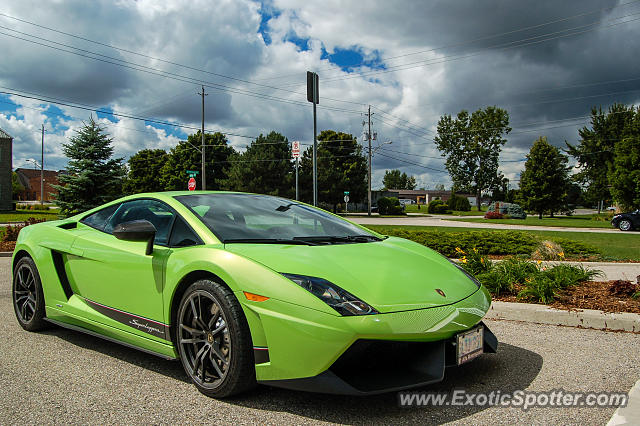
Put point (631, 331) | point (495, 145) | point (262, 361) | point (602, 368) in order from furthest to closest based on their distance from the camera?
point (495, 145) < point (631, 331) < point (602, 368) < point (262, 361)

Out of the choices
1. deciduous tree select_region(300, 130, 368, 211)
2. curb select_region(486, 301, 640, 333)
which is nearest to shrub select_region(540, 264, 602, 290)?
curb select_region(486, 301, 640, 333)

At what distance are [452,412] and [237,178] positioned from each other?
176ft

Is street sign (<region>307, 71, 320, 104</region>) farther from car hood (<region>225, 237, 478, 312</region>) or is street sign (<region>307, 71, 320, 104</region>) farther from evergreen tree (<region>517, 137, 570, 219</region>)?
evergreen tree (<region>517, 137, 570, 219</region>)

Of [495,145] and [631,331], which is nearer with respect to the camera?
[631,331]

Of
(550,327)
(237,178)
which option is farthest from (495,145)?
(550,327)

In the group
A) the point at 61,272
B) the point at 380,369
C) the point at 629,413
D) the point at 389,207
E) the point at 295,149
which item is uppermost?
the point at 295,149

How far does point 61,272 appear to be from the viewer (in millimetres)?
4102

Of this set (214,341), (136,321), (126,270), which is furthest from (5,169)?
(214,341)

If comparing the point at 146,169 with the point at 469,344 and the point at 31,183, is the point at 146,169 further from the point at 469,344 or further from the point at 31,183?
the point at 469,344

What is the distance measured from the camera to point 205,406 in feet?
9.15

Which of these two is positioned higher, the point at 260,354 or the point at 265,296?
the point at 265,296

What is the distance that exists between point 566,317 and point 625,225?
24112 mm

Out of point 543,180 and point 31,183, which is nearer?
point 543,180

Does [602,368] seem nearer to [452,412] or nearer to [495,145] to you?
[452,412]
